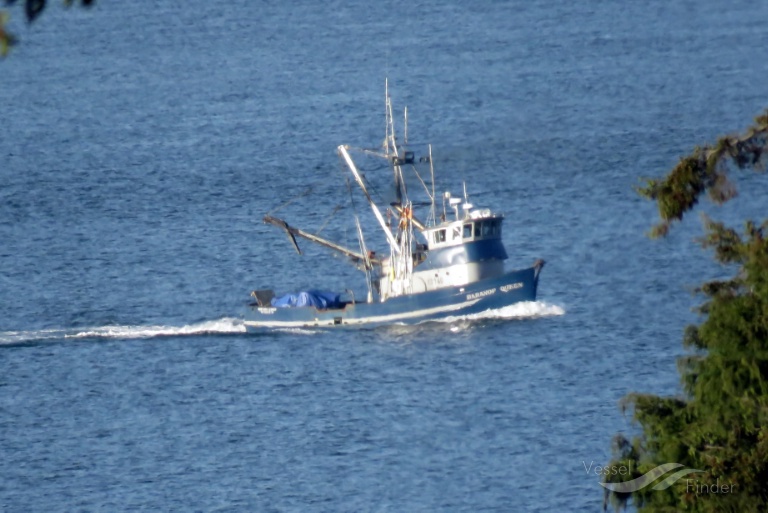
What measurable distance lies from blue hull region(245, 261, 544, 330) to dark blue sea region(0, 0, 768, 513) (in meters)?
0.55

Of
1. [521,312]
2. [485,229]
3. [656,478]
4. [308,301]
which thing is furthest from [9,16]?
[308,301]

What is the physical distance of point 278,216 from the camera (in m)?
78.4

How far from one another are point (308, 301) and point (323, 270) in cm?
902

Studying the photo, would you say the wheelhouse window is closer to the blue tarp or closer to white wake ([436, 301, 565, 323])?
white wake ([436, 301, 565, 323])

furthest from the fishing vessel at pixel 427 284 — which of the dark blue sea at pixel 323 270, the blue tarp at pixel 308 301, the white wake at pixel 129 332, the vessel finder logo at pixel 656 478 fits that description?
the vessel finder logo at pixel 656 478

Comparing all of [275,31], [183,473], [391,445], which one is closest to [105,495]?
[183,473]

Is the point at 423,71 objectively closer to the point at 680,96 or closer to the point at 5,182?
the point at 680,96

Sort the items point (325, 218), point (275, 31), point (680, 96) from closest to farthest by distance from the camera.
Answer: point (325, 218), point (680, 96), point (275, 31)

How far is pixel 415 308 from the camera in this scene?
62.0 m

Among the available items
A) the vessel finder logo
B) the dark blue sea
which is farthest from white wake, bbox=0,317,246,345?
the vessel finder logo

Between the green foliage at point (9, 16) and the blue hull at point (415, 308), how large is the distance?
46.1m

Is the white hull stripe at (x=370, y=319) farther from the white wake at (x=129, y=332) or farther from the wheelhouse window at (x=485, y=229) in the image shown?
the wheelhouse window at (x=485, y=229)

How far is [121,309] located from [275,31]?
9416cm

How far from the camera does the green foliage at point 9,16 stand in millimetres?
13750
